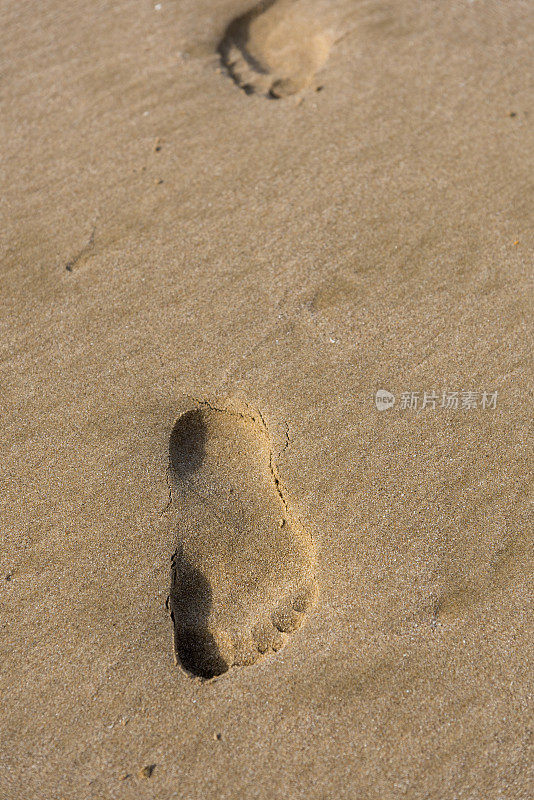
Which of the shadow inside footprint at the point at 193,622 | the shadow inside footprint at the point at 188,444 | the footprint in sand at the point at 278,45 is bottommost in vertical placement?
the shadow inside footprint at the point at 193,622

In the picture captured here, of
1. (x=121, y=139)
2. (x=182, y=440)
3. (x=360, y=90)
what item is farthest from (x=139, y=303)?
(x=360, y=90)

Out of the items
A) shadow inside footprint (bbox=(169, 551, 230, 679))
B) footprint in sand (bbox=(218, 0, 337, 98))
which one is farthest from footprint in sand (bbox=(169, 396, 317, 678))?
footprint in sand (bbox=(218, 0, 337, 98))

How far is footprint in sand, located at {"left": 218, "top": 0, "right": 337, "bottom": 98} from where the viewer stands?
2496mm

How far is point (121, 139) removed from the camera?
2357 mm

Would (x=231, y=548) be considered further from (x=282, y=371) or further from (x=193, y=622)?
(x=282, y=371)

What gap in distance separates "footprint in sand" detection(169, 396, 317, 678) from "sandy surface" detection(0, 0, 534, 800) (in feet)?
0.14

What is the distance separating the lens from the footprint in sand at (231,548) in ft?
5.39

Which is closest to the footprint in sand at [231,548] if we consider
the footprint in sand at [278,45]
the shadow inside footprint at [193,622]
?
the shadow inside footprint at [193,622]

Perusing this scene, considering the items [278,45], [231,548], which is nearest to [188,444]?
[231,548]

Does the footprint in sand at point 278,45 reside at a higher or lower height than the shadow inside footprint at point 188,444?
higher

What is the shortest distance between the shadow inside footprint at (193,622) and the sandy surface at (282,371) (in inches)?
1.3

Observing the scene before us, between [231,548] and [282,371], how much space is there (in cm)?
60

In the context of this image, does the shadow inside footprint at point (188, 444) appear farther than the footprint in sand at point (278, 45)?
No

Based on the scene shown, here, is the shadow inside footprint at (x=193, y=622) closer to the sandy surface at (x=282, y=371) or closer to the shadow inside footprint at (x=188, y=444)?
the sandy surface at (x=282, y=371)
